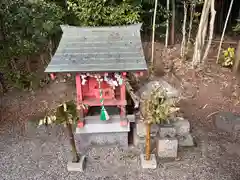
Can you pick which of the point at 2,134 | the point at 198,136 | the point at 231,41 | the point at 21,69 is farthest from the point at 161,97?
the point at 231,41

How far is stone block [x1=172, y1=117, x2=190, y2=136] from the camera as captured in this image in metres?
6.38

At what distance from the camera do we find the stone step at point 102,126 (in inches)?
239

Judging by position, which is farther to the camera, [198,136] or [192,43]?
[192,43]

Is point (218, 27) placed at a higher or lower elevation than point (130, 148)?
higher

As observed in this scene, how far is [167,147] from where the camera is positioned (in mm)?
5852

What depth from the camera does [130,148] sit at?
20.8 feet

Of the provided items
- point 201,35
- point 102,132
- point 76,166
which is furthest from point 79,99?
point 201,35

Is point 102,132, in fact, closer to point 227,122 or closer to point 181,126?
point 181,126

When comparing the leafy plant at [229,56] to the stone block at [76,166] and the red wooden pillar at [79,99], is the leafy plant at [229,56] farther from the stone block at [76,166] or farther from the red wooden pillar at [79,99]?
the stone block at [76,166]

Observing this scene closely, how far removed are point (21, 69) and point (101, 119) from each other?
469cm

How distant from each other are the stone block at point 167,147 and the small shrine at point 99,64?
909 millimetres

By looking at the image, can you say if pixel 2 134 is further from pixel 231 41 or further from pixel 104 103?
pixel 231 41

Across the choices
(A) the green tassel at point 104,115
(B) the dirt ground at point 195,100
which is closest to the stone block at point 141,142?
(A) the green tassel at point 104,115

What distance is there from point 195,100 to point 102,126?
347 centimetres
